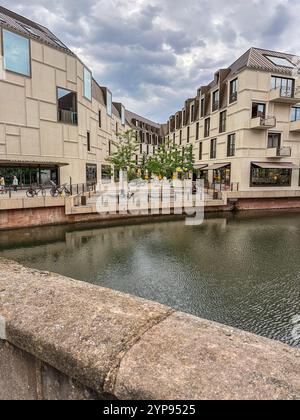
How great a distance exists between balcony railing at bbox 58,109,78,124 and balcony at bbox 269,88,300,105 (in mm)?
19289

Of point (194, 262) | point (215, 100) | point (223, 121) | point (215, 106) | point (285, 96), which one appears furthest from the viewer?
point (215, 100)

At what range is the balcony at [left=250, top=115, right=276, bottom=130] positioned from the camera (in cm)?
2506

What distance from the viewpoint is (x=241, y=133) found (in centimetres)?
2622

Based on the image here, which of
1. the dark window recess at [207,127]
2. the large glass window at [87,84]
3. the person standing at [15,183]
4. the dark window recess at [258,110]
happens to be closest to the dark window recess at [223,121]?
the dark window recess at [207,127]

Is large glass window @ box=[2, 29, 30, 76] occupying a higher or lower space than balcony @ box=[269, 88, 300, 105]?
higher

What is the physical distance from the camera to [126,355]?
1.19 metres

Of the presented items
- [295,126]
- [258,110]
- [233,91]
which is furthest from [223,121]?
[295,126]

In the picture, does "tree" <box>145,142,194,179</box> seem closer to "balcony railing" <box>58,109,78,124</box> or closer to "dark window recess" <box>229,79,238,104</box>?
"dark window recess" <box>229,79,238,104</box>

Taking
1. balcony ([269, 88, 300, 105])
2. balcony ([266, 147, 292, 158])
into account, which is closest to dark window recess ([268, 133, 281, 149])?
balcony ([266, 147, 292, 158])

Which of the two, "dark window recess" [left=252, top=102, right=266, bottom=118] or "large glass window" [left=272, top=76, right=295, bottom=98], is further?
"dark window recess" [left=252, top=102, right=266, bottom=118]

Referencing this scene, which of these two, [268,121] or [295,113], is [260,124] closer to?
[268,121]

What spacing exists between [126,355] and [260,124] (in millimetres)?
27529
